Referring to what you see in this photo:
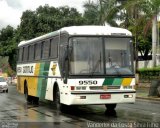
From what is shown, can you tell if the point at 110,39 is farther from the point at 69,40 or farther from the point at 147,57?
the point at 147,57

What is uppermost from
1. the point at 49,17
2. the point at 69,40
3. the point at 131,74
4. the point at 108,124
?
the point at 49,17

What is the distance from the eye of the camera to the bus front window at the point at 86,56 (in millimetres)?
17453

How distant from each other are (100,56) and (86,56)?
506 millimetres

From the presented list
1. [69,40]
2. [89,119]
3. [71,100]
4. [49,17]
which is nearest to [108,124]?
[89,119]

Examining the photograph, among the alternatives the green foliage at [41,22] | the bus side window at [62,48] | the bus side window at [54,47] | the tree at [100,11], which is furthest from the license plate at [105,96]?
the green foliage at [41,22]

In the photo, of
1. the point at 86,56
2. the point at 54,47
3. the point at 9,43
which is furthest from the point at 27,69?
the point at 9,43

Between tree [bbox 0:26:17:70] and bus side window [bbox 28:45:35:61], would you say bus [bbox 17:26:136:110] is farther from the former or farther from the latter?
tree [bbox 0:26:17:70]

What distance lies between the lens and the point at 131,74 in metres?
17.9

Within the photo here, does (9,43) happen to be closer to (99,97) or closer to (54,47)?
(54,47)

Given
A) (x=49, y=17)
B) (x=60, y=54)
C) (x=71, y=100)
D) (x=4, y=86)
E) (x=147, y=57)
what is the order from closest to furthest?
1. (x=71, y=100)
2. (x=60, y=54)
3. (x=4, y=86)
4. (x=49, y=17)
5. (x=147, y=57)

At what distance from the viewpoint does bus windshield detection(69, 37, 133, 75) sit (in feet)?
57.4

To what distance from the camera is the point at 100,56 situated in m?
17.6

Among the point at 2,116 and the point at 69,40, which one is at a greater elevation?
the point at 69,40

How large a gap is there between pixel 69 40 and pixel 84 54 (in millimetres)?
772
